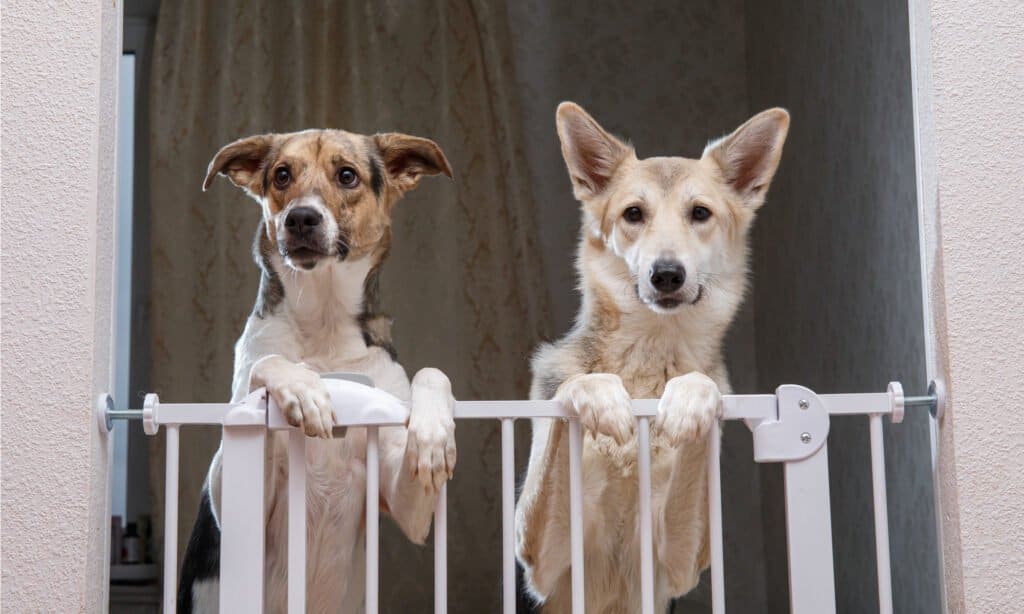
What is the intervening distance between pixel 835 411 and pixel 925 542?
3.59 ft

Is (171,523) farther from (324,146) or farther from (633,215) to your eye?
(633,215)

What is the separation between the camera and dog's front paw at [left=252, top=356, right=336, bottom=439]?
1622 mm

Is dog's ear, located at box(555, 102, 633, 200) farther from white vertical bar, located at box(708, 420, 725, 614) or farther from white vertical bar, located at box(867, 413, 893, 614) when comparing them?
white vertical bar, located at box(867, 413, 893, 614)

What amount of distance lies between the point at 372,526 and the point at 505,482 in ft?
0.71

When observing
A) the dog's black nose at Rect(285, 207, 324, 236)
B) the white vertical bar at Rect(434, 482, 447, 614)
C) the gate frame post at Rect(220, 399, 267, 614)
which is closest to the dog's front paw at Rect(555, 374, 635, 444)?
the white vertical bar at Rect(434, 482, 447, 614)

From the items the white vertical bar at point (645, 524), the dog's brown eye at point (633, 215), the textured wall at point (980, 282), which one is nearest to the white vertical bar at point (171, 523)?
the white vertical bar at point (645, 524)

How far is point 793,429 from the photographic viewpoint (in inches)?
65.4

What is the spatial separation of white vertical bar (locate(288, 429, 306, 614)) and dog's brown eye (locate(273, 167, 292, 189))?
0.78m

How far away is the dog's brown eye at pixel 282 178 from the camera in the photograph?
2270mm

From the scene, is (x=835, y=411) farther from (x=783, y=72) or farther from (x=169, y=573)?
(x=783, y=72)

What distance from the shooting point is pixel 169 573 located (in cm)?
160

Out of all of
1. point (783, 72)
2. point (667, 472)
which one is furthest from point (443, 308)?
point (667, 472)

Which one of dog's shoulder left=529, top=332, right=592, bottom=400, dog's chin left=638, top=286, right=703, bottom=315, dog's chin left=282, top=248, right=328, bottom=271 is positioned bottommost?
dog's shoulder left=529, top=332, right=592, bottom=400

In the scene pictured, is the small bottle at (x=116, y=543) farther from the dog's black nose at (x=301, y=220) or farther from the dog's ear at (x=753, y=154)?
the dog's ear at (x=753, y=154)
